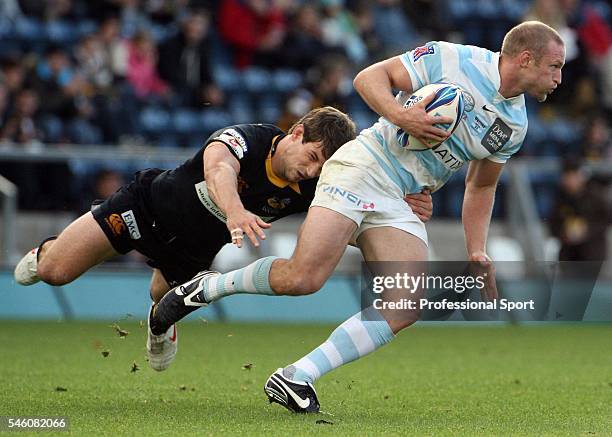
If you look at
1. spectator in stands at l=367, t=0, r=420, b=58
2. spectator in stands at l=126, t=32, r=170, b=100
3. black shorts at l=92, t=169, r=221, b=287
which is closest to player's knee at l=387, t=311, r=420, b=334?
black shorts at l=92, t=169, r=221, b=287

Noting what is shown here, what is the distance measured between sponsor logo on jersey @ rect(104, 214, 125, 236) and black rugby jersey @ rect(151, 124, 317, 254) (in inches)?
9.2

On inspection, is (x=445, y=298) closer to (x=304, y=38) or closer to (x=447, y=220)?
(x=447, y=220)

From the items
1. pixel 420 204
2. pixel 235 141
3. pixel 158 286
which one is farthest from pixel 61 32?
pixel 420 204

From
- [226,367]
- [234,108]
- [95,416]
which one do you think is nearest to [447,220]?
[234,108]

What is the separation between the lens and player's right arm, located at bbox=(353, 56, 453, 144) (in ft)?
21.3

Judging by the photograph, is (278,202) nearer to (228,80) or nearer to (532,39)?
(532,39)

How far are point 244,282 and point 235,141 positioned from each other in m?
0.86

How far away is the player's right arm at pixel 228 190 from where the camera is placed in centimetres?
625

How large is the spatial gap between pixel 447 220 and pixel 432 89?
8.07 meters

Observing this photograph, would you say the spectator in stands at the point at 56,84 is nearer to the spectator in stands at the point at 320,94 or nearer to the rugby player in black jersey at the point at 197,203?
the spectator in stands at the point at 320,94

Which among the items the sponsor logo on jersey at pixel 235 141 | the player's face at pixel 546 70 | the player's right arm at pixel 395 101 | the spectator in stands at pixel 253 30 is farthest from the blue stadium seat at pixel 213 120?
the player's face at pixel 546 70

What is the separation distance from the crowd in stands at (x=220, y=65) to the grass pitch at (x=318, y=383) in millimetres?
2801

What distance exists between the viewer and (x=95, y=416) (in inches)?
248

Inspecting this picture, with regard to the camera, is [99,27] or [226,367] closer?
[226,367]
